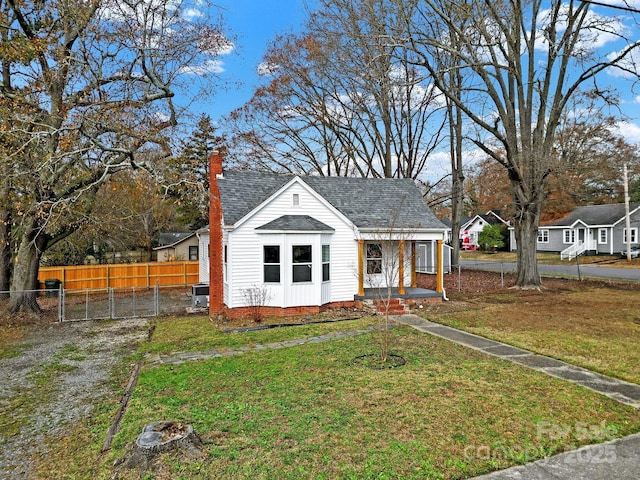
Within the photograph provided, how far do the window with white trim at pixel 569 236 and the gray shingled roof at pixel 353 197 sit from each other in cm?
3061

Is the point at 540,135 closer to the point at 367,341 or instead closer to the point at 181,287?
the point at 367,341

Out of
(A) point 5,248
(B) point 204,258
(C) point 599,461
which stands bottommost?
(C) point 599,461

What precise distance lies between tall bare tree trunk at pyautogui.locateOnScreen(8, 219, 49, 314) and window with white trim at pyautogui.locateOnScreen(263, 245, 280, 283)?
847 centimetres

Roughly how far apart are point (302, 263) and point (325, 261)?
3.26ft

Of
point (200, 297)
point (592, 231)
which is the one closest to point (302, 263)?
point (200, 297)

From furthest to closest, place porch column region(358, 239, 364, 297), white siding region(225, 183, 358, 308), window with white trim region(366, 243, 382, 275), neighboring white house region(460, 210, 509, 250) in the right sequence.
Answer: neighboring white house region(460, 210, 509, 250) → window with white trim region(366, 243, 382, 275) → porch column region(358, 239, 364, 297) → white siding region(225, 183, 358, 308)

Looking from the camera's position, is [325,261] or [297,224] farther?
[325,261]

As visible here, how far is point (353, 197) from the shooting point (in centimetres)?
1714

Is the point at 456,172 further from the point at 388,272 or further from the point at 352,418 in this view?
the point at 352,418

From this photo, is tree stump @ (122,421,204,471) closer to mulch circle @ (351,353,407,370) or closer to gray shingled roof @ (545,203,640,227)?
mulch circle @ (351,353,407,370)

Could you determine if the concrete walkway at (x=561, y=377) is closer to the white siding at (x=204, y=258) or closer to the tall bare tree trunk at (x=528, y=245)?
the tall bare tree trunk at (x=528, y=245)

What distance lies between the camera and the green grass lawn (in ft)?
14.5

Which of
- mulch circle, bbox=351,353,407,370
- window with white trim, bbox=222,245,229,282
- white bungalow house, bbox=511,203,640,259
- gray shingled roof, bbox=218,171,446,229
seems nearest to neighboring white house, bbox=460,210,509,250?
white bungalow house, bbox=511,203,640,259

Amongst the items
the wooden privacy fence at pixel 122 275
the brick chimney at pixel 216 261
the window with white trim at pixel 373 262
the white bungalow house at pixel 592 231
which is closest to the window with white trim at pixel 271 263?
the brick chimney at pixel 216 261
